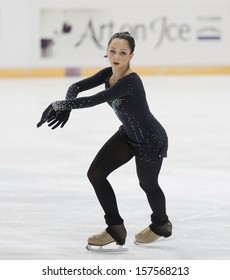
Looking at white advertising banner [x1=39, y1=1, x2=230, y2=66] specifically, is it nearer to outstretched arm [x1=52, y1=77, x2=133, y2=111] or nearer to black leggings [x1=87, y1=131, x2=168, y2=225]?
black leggings [x1=87, y1=131, x2=168, y2=225]

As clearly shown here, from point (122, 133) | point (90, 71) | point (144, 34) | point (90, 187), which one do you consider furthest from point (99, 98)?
point (144, 34)

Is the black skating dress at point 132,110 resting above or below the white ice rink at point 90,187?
above

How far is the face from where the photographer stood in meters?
4.38

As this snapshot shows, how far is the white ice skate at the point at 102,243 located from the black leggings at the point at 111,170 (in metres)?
0.08

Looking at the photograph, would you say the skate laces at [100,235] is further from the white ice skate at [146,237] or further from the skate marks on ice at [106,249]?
the white ice skate at [146,237]

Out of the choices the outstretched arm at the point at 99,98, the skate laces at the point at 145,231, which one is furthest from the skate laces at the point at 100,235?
the outstretched arm at the point at 99,98

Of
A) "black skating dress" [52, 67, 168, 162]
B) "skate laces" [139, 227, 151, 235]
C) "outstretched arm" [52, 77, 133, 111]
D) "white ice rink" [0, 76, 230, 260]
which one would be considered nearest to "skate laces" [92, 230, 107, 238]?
"white ice rink" [0, 76, 230, 260]

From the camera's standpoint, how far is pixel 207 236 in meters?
4.90

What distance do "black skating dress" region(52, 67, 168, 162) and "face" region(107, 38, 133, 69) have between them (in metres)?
0.08

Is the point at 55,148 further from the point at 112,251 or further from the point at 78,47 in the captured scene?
the point at 78,47

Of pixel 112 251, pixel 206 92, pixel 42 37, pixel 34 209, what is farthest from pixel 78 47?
pixel 112 251

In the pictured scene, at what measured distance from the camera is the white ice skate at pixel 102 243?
4566 millimetres

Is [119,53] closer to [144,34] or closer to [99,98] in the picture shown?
[99,98]
